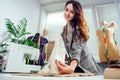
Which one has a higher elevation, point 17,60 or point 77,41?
point 77,41

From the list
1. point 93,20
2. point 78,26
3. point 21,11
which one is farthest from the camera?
point 93,20

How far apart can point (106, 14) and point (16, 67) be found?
1374 mm

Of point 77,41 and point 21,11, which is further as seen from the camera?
point 21,11

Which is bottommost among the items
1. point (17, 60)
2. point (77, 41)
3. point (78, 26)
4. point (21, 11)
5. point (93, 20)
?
point (17, 60)

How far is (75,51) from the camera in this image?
2.53ft

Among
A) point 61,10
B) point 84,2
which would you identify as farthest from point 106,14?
point 61,10

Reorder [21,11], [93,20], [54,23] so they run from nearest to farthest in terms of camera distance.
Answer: [21,11] → [93,20] → [54,23]

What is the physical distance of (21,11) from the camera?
1689 mm

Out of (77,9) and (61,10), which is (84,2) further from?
(77,9)

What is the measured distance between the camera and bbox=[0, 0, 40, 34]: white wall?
143 cm

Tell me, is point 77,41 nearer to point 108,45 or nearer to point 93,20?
point 108,45

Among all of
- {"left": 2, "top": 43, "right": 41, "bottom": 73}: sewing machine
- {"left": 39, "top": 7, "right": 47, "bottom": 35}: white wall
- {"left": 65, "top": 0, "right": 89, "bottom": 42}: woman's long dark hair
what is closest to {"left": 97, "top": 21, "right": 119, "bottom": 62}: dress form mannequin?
{"left": 65, "top": 0, "right": 89, "bottom": 42}: woman's long dark hair

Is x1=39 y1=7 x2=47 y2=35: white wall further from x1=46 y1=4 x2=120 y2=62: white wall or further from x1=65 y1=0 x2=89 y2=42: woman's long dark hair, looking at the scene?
x1=65 y1=0 x2=89 y2=42: woman's long dark hair

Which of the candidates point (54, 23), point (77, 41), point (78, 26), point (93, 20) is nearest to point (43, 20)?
point (54, 23)
